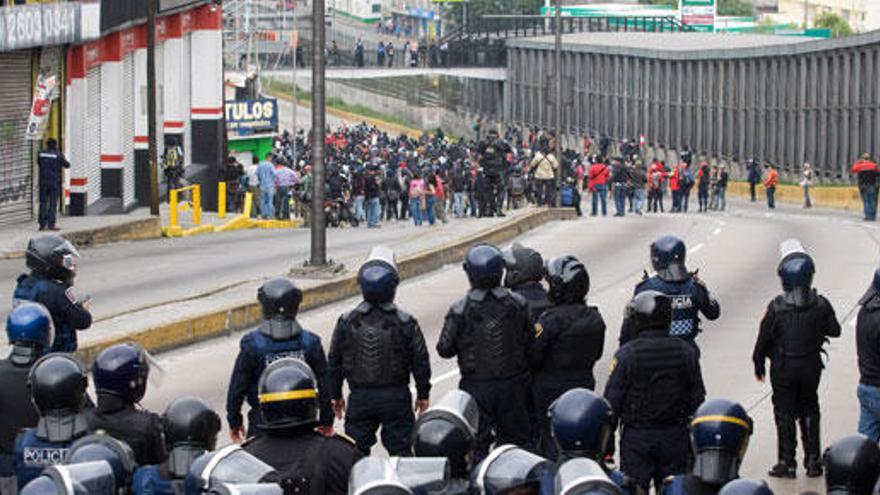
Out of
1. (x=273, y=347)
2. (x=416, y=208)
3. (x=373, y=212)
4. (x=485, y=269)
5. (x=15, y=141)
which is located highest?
(x=485, y=269)

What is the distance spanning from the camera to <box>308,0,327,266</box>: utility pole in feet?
83.1

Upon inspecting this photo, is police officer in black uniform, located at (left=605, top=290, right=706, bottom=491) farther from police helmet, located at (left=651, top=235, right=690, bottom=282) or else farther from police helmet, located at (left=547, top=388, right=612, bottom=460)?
police helmet, located at (left=547, top=388, right=612, bottom=460)

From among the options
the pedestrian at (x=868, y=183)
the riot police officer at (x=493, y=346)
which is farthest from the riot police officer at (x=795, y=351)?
the pedestrian at (x=868, y=183)

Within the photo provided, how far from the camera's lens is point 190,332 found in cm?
2081

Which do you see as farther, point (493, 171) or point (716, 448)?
point (493, 171)

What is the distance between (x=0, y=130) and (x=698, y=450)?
1201 inches

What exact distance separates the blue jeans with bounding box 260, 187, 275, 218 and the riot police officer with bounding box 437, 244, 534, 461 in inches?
1277

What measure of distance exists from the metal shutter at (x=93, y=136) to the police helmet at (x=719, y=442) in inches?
1398

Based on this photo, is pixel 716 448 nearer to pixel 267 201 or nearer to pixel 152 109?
pixel 152 109

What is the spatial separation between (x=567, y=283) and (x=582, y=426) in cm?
478

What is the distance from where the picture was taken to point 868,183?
4797 cm

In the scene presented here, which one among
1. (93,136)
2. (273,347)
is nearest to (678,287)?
(273,347)

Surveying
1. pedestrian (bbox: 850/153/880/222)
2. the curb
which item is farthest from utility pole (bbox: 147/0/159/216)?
pedestrian (bbox: 850/153/880/222)

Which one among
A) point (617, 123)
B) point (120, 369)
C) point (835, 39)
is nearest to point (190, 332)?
point (120, 369)
